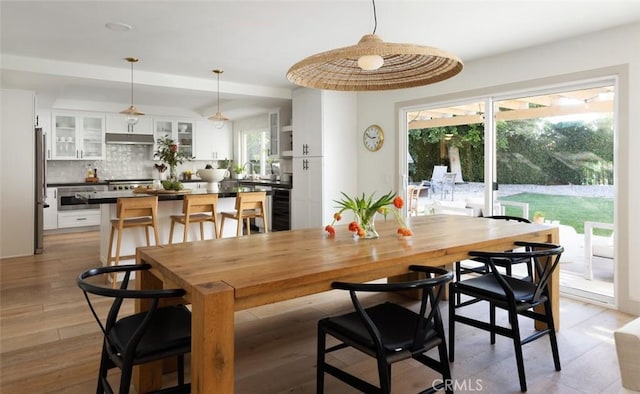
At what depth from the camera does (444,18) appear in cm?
335

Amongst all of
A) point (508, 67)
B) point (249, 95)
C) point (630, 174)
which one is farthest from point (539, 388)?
point (249, 95)

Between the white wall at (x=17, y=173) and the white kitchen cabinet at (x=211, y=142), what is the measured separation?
351 centimetres

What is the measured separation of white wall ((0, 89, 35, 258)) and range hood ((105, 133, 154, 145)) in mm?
2275

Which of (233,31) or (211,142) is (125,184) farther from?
(233,31)

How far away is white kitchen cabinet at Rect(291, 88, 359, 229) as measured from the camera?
5859 millimetres

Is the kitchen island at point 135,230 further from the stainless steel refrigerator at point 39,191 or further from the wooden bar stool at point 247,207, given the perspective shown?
the stainless steel refrigerator at point 39,191

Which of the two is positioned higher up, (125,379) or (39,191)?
(39,191)

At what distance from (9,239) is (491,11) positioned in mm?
6148

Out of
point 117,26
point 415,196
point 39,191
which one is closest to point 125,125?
point 39,191

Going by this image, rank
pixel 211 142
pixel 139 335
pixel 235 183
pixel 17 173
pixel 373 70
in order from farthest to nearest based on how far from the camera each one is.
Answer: pixel 211 142, pixel 235 183, pixel 17 173, pixel 373 70, pixel 139 335

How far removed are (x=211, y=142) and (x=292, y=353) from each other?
23.1 ft

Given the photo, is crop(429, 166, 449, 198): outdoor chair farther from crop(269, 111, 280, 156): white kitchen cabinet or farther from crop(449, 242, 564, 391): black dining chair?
crop(269, 111, 280, 156): white kitchen cabinet

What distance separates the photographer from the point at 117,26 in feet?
11.6

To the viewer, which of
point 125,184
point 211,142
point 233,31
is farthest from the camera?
point 211,142
